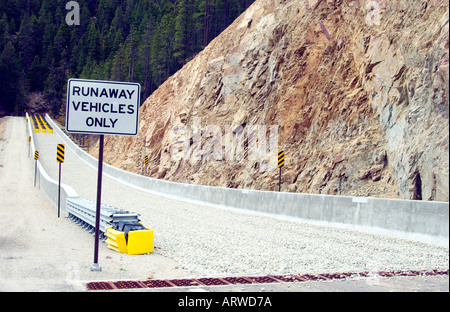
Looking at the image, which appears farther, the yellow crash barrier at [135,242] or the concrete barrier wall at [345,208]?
the concrete barrier wall at [345,208]

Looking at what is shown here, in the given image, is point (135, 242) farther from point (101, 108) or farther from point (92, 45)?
point (92, 45)

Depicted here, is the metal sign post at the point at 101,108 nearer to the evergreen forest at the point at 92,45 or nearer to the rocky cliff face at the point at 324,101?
the rocky cliff face at the point at 324,101

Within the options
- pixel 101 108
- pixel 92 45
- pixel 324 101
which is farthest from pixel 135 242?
pixel 92 45

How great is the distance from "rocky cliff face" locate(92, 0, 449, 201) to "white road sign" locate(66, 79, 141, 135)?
7.19m

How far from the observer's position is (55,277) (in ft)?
26.7

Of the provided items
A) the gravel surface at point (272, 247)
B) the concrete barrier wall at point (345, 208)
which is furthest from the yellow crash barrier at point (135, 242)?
the concrete barrier wall at point (345, 208)

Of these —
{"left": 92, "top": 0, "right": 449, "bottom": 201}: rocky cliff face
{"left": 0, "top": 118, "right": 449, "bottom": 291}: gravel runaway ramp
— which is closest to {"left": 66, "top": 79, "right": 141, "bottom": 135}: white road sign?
{"left": 0, "top": 118, "right": 449, "bottom": 291}: gravel runaway ramp

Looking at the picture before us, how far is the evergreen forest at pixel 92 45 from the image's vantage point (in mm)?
82688

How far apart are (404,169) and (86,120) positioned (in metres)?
14.6

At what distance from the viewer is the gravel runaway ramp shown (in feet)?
28.4

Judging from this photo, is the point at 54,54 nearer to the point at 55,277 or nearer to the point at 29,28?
the point at 29,28

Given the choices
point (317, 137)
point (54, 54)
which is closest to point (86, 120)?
point (317, 137)

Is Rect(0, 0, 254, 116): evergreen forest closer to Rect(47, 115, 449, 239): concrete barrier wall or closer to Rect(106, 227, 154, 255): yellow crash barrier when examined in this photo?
Rect(47, 115, 449, 239): concrete barrier wall

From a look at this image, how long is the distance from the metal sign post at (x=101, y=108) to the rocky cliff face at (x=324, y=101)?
7.19 m
